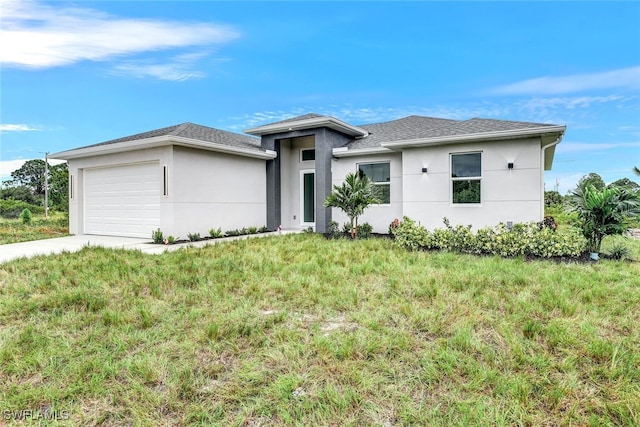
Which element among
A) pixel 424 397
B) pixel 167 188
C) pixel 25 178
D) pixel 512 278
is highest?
pixel 25 178

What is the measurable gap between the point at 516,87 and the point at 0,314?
1697cm

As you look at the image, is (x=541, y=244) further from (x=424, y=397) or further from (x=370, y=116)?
(x=370, y=116)

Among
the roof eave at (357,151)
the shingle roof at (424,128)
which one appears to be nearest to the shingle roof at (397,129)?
the shingle roof at (424,128)

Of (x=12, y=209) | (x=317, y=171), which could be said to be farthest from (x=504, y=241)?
(x=12, y=209)

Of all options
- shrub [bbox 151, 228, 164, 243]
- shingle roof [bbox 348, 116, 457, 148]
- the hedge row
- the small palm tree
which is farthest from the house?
the hedge row

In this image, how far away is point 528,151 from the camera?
30.2 ft

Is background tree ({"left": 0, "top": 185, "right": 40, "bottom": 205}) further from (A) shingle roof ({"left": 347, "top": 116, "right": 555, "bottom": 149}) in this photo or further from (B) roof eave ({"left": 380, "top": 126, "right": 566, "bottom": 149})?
(B) roof eave ({"left": 380, "top": 126, "right": 566, "bottom": 149})

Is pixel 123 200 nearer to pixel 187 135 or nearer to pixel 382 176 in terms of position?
pixel 187 135

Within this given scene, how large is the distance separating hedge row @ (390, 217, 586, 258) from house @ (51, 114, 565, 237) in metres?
1.84

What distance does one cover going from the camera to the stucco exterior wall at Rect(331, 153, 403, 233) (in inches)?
459

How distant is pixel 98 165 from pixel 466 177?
12823 mm

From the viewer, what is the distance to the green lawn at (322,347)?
7.89ft

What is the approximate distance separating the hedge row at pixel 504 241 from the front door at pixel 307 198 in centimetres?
558

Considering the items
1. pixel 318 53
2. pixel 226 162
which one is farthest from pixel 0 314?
pixel 318 53
